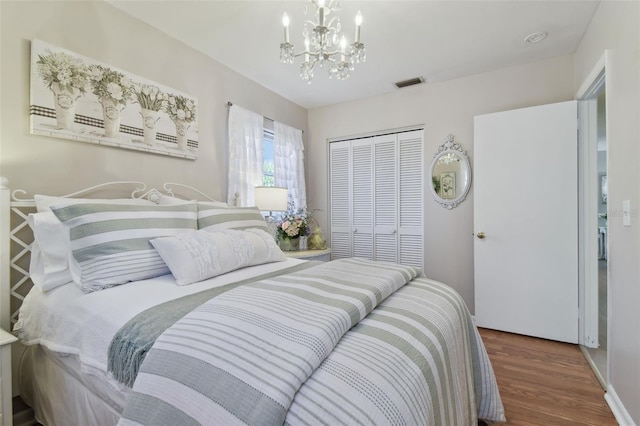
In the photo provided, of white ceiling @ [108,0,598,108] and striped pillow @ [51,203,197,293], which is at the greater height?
white ceiling @ [108,0,598,108]

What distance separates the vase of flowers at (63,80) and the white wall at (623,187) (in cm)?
306

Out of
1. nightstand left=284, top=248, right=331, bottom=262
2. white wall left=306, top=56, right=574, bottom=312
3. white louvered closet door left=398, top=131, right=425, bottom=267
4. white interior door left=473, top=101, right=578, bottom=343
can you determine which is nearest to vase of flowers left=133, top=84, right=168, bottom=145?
nightstand left=284, top=248, right=331, bottom=262

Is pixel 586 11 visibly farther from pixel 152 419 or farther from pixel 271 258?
pixel 152 419

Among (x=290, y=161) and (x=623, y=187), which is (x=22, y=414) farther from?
(x=623, y=187)

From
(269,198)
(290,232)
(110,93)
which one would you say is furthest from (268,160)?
(110,93)

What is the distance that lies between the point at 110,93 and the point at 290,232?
6.19 feet

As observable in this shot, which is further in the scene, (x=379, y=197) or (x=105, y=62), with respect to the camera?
(x=379, y=197)

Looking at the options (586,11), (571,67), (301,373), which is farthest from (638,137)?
(301,373)

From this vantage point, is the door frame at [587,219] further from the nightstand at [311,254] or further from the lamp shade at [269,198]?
the lamp shade at [269,198]

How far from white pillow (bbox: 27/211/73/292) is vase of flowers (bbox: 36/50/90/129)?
653 mm

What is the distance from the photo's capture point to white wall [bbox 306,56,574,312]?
2.79 meters

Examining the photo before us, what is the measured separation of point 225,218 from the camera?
208cm

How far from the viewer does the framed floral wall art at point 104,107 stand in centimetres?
172

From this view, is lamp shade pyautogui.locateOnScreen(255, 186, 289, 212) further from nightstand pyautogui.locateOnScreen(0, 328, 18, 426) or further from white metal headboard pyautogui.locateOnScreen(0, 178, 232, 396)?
nightstand pyautogui.locateOnScreen(0, 328, 18, 426)
